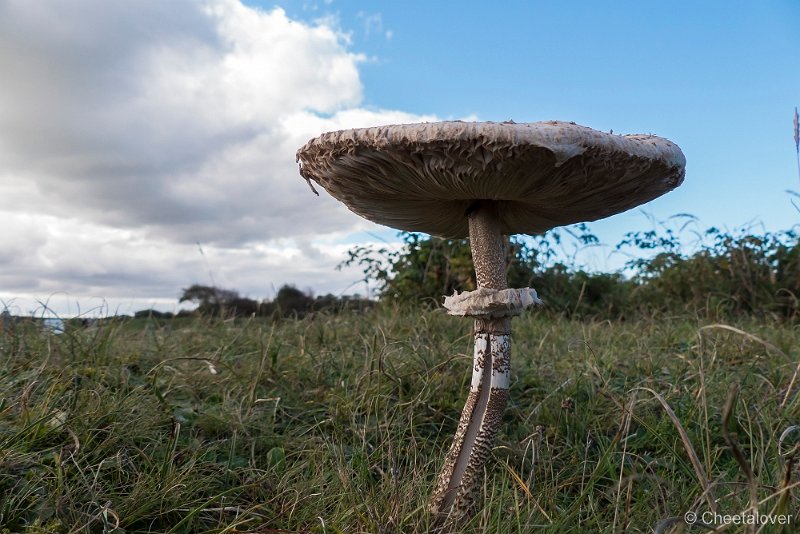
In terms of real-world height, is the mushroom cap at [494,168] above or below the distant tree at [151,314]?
above

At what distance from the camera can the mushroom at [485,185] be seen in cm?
198

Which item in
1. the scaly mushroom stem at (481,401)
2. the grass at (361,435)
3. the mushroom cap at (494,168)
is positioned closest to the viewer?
the mushroom cap at (494,168)

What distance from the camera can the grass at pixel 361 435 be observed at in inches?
98.7

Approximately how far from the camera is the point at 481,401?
2.69m

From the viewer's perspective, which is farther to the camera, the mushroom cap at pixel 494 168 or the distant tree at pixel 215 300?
the distant tree at pixel 215 300

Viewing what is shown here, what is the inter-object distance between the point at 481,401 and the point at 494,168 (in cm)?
110

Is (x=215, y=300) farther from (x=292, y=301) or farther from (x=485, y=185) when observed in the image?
(x=485, y=185)

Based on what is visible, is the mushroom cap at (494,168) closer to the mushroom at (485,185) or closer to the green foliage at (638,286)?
the mushroom at (485,185)

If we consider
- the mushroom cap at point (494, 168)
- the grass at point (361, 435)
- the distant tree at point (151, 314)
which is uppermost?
the mushroom cap at point (494, 168)

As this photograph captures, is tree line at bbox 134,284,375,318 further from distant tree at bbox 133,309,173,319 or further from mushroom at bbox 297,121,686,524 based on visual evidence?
mushroom at bbox 297,121,686,524

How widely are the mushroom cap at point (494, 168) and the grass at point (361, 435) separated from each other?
0.70m

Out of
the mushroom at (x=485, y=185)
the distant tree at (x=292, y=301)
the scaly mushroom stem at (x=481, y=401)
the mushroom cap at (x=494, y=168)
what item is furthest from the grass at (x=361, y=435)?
the distant tree at (x=292, y=301)

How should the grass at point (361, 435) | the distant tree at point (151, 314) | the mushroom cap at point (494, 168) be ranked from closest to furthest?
the mushroom cap at point (494, 168)
the grass at point (361, 435)
the distant tree at point (151, 314)

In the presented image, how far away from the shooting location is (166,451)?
116 inches
